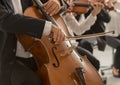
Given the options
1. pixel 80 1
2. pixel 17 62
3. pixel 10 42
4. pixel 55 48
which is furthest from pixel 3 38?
pixel 80 1

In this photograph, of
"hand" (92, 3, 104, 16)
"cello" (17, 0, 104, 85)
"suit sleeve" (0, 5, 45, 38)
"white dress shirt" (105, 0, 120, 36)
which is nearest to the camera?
"suit sleeve" (0, 5, 45, 38)

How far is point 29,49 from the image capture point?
1.41 m

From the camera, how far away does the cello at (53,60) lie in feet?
4.46

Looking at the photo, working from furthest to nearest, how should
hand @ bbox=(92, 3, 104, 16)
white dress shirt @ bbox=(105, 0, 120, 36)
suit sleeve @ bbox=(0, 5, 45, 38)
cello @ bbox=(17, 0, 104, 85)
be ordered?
white dress shirt @ bbox=(105, 0, 120, 36), hand @ bbox=(92, 3, 104, 16), cello @ bbox=(17, 0, 104, 85), suit sleeve @ bbox=(0, 5, 45, 38)

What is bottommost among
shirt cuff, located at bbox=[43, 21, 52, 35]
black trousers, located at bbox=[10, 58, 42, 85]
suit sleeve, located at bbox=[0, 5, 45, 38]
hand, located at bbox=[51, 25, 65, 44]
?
black trousers, located at bbox=[10, 58, 42, 85]

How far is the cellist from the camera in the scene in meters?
1.26

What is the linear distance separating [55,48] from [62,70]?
111 millimetres

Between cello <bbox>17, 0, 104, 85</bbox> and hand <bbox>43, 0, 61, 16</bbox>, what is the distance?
2cm

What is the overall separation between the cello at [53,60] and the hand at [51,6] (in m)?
0.02

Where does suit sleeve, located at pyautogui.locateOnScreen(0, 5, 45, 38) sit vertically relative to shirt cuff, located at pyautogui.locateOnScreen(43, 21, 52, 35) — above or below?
above

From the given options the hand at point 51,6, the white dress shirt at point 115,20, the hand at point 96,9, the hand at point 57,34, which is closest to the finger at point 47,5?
the hand at point 51,6

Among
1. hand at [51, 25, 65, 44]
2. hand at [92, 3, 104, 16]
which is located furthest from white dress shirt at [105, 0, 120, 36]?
hand at [51, 25, 65, 44]

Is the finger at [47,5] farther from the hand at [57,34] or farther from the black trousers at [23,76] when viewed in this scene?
the black trousers at [23,76]

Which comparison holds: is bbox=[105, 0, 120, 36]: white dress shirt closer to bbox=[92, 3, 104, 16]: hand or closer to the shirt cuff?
bbox=[92, 3, 104, 16]: hand
